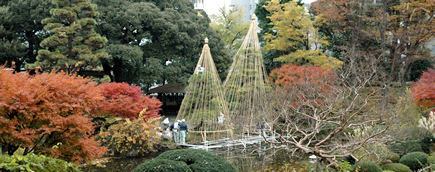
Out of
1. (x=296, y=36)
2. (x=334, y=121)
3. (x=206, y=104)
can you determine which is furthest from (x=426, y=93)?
(x=296, y=36)

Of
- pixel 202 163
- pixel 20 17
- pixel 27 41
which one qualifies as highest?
pixel 20 17

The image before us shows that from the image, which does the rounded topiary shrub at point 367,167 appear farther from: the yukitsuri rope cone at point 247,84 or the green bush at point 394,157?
the yukitsuri rope cone at point 247,84

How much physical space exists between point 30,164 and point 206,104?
8454 millimetres

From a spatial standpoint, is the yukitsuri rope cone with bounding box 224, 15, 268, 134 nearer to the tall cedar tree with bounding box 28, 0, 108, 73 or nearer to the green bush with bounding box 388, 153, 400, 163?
the green bush with bounding box 388, 153, 400, 163

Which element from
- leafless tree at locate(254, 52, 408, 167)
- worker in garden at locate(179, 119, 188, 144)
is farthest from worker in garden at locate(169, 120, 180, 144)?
leafless tree at locate(254, 52, 408, 167)

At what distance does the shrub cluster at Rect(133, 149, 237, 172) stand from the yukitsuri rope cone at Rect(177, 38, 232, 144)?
247 inches

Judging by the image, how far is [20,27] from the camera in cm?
1820

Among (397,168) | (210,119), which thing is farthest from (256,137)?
(397,168)

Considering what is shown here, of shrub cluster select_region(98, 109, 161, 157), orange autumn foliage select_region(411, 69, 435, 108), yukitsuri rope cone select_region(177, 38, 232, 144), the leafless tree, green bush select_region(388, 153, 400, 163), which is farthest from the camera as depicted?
yukitsuri rope cone select_region(177, 38, 232, 144)

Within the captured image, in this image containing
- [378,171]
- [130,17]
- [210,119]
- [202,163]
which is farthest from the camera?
[130,17]

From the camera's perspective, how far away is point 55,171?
508 centimetres

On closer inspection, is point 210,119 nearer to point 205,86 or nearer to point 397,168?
point 205,86

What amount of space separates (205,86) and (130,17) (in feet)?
25.4

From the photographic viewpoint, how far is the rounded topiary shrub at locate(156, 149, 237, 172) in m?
5.75
